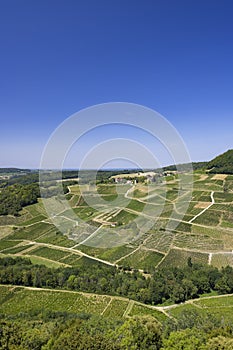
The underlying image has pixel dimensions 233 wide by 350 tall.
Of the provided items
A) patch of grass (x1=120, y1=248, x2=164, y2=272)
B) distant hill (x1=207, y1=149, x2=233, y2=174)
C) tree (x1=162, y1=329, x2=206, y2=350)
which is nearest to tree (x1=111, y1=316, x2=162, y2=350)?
tree (x1=162, y1=329, x2=206, y2=350)

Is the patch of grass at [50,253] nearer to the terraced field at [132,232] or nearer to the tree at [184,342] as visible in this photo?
the terraced field at [132,232]

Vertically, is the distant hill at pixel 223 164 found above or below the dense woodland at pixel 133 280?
above

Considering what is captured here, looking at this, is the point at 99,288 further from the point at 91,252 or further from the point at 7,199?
the point at 7,199

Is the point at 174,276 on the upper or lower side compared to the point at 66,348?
lower

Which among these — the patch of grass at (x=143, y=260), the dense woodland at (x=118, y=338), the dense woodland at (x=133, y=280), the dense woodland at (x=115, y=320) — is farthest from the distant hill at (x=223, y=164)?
the dense woodland at (x=118, y=338)

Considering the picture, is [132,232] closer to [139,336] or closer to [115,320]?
[115,320]

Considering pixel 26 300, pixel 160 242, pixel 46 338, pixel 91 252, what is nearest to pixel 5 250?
pixel 91 252

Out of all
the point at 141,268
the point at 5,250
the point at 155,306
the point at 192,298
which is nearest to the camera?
the point at 155,306
